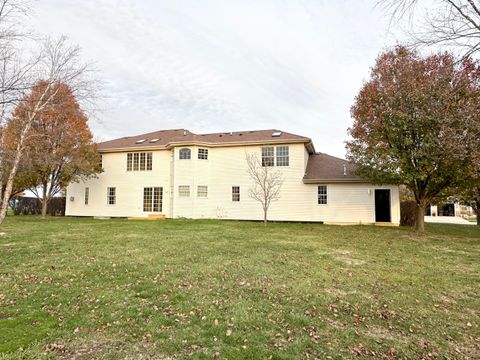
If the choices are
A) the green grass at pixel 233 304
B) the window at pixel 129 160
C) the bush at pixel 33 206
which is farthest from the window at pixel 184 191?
the bush at pixel 33 206

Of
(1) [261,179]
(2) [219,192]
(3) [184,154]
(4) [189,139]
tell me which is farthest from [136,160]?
(1) [261,179]

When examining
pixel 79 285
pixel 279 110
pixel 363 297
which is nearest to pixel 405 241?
pixel 363 297

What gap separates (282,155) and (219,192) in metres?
5.09

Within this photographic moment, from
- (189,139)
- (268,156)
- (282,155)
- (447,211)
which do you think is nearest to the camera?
(282,155)

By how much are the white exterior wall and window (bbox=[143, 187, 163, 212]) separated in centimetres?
37

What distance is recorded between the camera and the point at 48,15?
336 inches

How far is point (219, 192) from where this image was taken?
21219 mm

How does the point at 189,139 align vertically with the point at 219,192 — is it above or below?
above

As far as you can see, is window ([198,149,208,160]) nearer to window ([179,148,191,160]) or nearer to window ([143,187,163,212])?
window ([179,148,191,160])

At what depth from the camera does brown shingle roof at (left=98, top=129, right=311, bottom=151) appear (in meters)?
20.4

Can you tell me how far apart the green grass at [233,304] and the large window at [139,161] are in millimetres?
13951

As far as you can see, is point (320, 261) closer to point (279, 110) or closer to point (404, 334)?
point (404, 334)

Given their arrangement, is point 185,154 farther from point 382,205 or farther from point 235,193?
point 382,205

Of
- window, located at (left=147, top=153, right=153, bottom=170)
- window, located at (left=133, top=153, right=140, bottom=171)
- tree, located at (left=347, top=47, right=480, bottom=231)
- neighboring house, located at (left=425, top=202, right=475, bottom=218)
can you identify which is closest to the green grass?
tree, located at (left=347, top=47, right=480, bottom=231)
